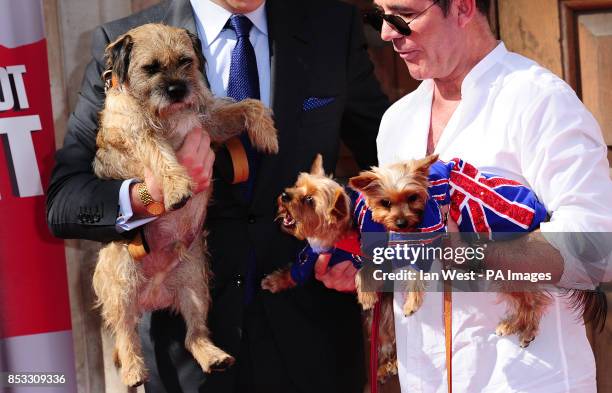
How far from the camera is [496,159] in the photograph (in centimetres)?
242

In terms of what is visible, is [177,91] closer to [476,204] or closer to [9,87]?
[476,204]

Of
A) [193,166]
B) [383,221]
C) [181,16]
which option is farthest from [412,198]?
[181,16]

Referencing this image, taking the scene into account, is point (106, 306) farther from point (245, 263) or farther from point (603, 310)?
point (603, 310)

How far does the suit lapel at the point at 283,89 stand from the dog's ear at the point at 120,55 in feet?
1.79

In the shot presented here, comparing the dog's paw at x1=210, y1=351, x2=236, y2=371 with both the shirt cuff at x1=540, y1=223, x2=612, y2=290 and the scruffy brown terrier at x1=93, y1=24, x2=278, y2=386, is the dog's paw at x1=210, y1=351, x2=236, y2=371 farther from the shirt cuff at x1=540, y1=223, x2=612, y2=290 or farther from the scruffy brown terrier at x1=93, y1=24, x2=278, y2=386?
the shirt cuff at x1=540, y1=223, x2=612, y2=290

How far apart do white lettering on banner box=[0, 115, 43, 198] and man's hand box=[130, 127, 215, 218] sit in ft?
4.68

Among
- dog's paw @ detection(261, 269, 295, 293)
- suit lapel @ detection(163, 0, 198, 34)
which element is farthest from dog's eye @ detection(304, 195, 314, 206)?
suit lapel @ detection(163, 0, 198, 34)

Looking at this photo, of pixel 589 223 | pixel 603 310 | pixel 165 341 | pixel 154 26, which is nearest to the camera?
pixel 589 223

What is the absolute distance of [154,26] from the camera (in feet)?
9.80

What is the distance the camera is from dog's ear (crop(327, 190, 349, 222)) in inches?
105

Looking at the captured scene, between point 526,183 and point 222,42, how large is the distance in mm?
1365

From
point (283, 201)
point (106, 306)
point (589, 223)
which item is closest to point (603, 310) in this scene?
point (589, 223)

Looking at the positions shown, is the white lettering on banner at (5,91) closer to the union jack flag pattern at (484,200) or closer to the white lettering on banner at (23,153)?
the white lettering on banner at (23,153)

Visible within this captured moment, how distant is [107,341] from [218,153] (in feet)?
6.66
